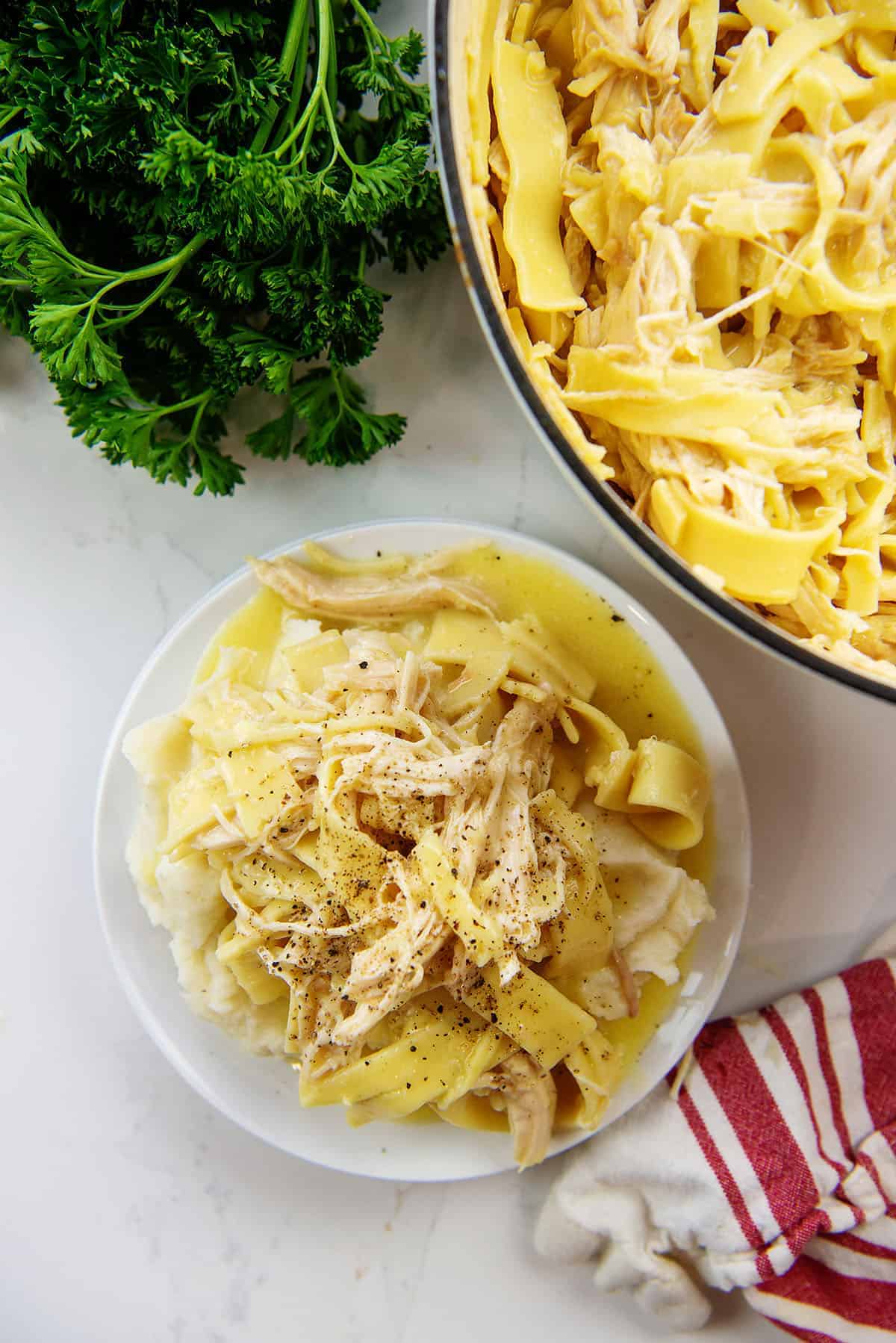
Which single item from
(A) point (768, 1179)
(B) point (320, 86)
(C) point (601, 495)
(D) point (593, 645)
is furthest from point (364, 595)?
(A) point (768, 1179)

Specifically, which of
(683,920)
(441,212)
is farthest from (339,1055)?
(441,212)

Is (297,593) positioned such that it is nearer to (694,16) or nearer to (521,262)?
(521,262)

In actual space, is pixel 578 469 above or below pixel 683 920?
above

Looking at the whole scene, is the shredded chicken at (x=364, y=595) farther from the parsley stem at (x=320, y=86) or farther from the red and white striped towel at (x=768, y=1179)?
the red and white striped towel at (x=768, y=1179)

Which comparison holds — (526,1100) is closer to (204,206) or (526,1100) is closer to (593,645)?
(593,645)

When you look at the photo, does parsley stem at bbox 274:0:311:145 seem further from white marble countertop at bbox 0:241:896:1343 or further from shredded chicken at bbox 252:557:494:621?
shredded chicken at bbox 252:557:494:621

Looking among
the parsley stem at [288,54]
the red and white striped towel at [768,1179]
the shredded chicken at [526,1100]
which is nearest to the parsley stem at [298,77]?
the parsley stem at [288,54]
